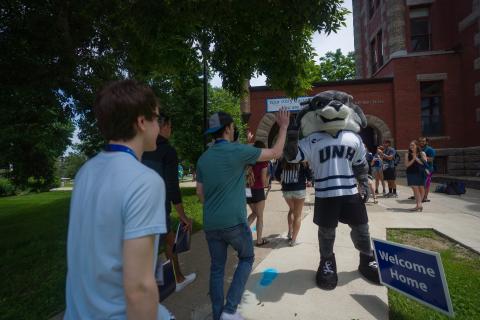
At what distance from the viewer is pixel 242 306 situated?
10.7ft

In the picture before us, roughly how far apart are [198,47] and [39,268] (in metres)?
4.34

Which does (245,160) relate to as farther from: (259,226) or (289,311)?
(259,226)

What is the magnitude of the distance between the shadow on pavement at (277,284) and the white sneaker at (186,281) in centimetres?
72

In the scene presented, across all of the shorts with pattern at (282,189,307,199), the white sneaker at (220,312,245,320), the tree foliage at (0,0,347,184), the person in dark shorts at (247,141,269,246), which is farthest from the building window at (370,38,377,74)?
the white sneaker at (220,312,245,320)

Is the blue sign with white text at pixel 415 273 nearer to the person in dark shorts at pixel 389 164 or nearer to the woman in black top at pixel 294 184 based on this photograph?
the woman in black top at pixel 294 184

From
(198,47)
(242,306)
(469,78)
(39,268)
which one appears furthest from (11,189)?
(469,78)

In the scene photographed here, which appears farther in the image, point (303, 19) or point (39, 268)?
point (39, 268)

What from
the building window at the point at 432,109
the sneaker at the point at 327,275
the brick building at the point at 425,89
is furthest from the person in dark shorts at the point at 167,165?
the building window at the point at 432,109

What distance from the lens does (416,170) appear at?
7875 mm

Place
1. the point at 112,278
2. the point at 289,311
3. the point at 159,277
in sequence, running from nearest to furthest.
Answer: the point at 112,278
the point at 159,277
the point at 289,311

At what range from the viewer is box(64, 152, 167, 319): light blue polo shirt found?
1.12 m

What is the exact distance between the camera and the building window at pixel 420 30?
57.1ft

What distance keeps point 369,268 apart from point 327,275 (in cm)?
54

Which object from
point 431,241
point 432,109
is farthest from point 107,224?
point 432,109
